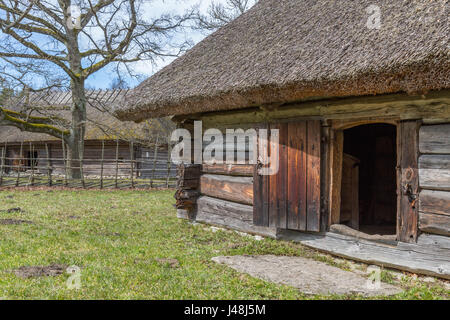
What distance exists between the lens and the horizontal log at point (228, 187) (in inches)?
228

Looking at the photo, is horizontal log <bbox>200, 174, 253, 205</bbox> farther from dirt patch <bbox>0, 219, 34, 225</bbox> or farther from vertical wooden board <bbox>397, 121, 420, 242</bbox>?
dirt patch <bbox>0, 219, 34, 225</bbox>

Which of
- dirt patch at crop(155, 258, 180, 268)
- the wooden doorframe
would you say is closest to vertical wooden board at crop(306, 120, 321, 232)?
the wooden doorframe

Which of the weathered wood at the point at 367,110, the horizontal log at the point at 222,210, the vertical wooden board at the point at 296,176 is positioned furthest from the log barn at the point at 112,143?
the vertical wooden board at the point at 296,176

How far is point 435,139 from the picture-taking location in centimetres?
Answer: 390

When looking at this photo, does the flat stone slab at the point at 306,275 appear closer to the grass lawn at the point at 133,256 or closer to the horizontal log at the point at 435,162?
the grass lawn at the point at 133,256

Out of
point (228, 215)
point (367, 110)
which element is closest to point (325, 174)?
point (367, 110)

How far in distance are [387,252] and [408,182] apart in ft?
2.53

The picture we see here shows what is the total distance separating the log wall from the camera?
3822 millimetres

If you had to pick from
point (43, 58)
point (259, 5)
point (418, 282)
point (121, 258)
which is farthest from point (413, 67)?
point (43, 58)

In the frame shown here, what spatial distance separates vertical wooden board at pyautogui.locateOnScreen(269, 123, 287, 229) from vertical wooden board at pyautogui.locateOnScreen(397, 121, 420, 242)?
145 centimetres

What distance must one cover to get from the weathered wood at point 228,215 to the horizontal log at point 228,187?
10 centimetres

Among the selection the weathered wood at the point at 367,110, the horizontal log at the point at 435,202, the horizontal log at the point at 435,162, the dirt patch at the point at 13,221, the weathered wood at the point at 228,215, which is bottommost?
the dirt patch at the point at 13,221

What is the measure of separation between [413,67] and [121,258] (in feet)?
11.4

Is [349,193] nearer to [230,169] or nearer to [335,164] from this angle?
[335,164]
